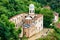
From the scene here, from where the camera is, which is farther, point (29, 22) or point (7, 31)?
point (29, 22)

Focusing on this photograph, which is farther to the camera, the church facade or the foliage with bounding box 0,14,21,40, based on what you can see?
the church facade

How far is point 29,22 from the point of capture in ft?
102

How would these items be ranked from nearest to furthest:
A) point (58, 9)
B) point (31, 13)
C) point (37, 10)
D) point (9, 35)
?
point (9, 35), point (31, 13), point (37, 10), point (58, 9)

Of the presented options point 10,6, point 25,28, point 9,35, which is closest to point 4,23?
point 9,35

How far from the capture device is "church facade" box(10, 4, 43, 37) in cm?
2958

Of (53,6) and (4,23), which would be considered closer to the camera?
(4,23)

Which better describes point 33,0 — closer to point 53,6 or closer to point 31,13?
point 53,6

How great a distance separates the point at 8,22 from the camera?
27.8m

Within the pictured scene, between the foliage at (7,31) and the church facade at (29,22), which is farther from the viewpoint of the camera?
the church facade at (29,22)

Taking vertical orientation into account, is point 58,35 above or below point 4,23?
below

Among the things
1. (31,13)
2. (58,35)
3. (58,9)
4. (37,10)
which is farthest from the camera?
(58,9)

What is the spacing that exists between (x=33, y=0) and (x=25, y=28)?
14.7m

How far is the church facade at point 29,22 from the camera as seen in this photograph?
97.0 ft

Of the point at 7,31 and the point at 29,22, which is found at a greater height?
the point at 7,31
